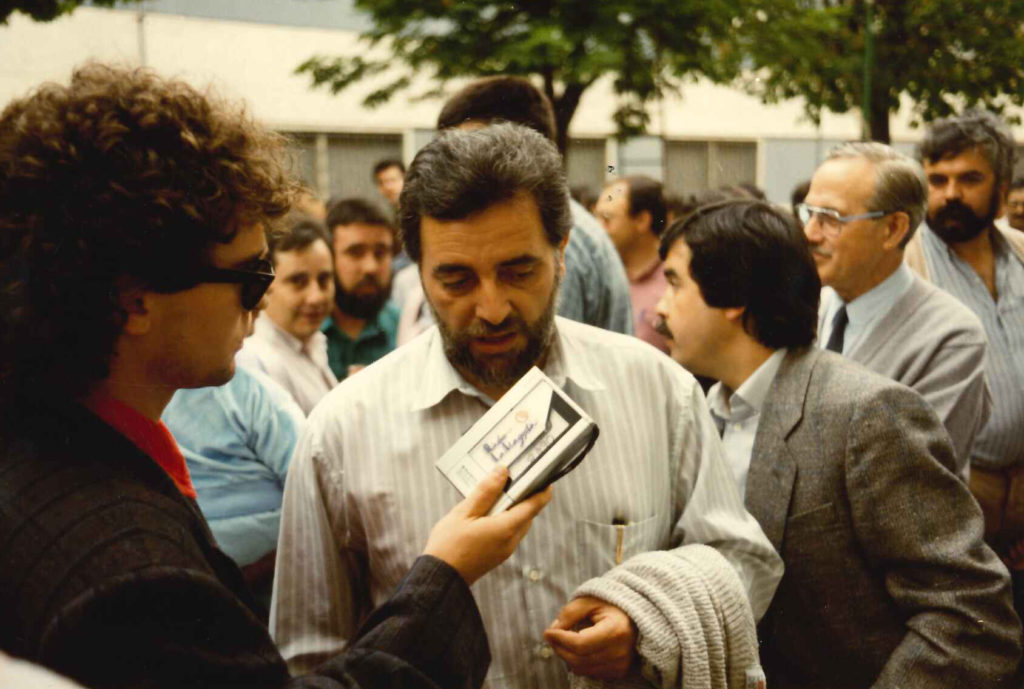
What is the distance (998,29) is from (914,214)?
2.93 feet

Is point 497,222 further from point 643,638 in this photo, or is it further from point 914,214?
point 914,214

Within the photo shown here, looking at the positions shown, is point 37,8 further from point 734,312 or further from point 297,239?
point 734,312

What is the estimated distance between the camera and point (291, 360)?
363 centimetres

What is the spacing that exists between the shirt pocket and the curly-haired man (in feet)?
1.15

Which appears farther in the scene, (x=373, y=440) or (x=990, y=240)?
(x=990, y=240)

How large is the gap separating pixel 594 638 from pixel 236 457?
1450mm

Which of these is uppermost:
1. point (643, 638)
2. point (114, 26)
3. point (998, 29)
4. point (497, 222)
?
point (114, 26)

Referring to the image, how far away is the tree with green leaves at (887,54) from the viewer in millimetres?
3359

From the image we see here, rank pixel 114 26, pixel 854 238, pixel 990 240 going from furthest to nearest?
pixel 114 26 → pixel 990 240 → pixel 854 238

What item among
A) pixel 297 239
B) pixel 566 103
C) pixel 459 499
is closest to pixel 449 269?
pixel 459 499

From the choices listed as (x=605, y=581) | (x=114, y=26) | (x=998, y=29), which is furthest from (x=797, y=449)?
(x=114, y=26)

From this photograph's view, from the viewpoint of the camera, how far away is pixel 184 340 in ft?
4.41

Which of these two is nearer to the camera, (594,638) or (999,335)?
(594,638)

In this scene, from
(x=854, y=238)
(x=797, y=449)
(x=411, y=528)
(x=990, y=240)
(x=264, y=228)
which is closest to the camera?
(x=264, y=228)
